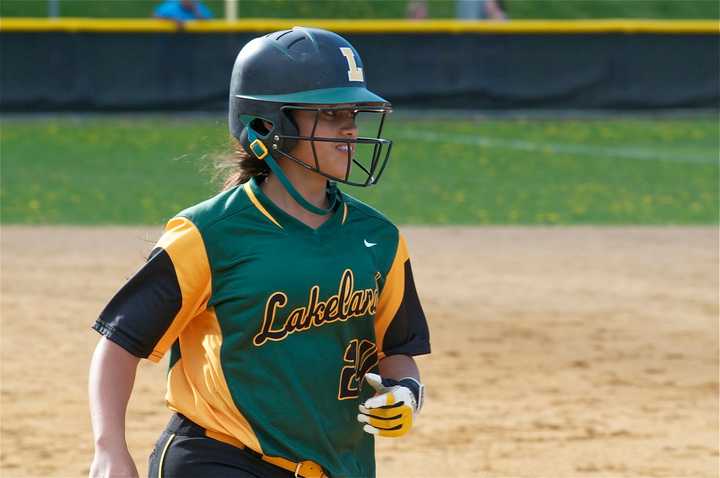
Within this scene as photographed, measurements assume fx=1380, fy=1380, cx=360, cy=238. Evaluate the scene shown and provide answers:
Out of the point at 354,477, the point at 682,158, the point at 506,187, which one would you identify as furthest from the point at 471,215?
the point at 354,477

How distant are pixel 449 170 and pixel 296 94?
14626 millimetres

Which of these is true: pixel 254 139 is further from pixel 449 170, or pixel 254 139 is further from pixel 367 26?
pixel 367 26

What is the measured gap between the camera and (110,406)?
11.0 feet

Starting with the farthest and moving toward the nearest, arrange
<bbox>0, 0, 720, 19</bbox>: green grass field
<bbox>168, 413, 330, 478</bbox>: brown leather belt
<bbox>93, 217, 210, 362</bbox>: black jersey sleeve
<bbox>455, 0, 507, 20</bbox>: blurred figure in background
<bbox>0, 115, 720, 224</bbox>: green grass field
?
1. <bbox>0, 0, 720, 19</bbox>: green grass field
2. <bbox>455, 0, 507, 20</bbox>: blurred figure in background
3. <bbox>0, 115, 720, 224</bbox>: green grass field
4. <bbox>168, 413, 330, 478</bbox>: brown leather belt
5. <bbox>93, 217, 210, 362</bbox>: black jersey sleeve

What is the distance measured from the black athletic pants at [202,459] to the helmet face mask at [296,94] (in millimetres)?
725

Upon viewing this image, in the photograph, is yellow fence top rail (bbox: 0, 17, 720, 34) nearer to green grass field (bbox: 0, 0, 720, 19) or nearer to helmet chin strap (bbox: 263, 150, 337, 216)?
green grass field (bbox: 0, 0, 720, 19)

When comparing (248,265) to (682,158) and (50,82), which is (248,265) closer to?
(682,158)

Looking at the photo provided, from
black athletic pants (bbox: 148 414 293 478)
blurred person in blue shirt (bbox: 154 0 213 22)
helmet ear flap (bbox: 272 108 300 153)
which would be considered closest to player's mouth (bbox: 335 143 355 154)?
helmet ear flap (bbox: 272 108 300 153)

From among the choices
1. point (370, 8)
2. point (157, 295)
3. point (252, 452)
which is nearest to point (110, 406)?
point (157, 295)

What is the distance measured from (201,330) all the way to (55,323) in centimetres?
626

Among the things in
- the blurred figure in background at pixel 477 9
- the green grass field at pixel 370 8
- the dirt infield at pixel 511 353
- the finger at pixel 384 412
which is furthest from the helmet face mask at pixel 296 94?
the green grass field at pixel 370 8

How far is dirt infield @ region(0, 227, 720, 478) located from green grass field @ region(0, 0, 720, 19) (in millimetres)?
18662

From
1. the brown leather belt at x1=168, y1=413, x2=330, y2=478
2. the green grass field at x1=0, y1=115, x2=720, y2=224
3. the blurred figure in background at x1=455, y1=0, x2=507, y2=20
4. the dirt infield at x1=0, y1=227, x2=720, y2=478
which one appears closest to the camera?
the brown leather belt at x1=168, y1=413, x2=330, y2=478

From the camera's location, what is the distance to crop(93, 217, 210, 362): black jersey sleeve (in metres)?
3.46
